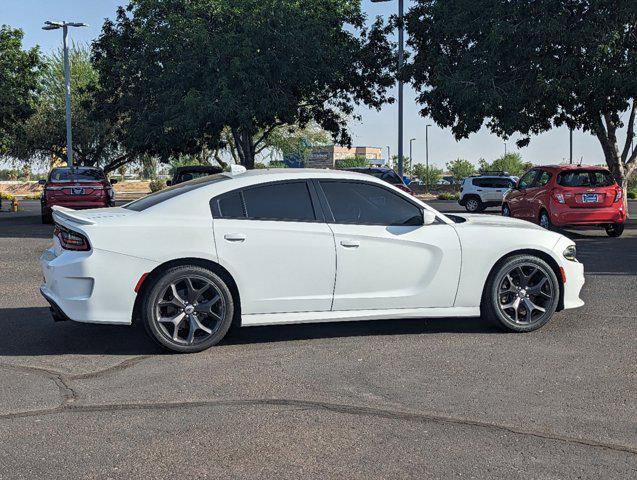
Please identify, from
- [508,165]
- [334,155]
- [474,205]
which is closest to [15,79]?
[474,205]

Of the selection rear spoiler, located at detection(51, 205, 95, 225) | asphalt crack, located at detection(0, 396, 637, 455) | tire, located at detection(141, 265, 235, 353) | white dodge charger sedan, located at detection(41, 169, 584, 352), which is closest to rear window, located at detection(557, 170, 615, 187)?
white dodge charger sedan, located at detection(41, 169, 584, 352)

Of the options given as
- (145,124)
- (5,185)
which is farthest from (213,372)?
(5,185)

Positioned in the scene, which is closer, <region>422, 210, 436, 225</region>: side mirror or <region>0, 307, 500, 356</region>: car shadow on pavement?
<region>0, 307, 500, 356</region>: car shadow on pavement

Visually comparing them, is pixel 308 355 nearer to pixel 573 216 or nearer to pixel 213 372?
pixel 213 372

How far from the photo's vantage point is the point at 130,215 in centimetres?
701

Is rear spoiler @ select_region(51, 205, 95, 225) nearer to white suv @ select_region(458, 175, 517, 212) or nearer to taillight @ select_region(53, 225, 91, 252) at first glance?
taillight @ select_region(53, 225, 91, 252)

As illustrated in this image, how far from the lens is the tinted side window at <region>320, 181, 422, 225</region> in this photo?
743 cm

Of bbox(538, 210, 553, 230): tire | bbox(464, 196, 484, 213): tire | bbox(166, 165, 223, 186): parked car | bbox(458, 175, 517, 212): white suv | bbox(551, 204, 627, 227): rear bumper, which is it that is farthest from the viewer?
bbox(464, 196, 484, 213): tire

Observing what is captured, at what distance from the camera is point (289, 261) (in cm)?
711

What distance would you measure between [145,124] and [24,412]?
27.5 meters

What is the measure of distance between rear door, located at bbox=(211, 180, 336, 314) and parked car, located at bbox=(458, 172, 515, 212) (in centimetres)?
3001

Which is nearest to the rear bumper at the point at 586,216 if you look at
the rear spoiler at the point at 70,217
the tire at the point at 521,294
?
the tire at the point at 521,294

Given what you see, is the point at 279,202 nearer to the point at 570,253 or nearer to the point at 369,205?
the point at 369,205

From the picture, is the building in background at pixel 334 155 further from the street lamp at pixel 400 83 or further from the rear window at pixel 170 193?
the rear window at pixel 170 193
